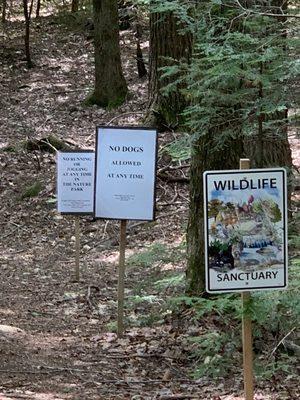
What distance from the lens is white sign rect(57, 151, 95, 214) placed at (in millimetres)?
9805

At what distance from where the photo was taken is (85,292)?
29.4 ft

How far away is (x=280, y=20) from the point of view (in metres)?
5.49

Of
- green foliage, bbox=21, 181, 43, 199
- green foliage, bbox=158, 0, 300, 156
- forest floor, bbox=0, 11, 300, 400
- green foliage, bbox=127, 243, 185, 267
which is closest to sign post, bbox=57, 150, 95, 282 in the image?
forest floor, bbox=0, 11, 300, 400

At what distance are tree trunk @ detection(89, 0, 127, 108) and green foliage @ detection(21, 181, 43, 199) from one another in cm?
482

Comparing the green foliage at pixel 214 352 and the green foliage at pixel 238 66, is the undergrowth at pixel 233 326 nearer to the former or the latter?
the green foliage at pixel 214 352

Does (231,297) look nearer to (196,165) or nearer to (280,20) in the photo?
(196,165)

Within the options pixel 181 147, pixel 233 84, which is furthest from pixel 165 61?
pixel 233 84

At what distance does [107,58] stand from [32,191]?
19.2ft

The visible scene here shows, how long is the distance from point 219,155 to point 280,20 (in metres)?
1.59

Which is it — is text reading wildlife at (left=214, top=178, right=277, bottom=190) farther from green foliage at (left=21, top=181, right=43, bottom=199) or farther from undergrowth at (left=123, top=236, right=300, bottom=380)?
green foliage at (left=21, top=181, right=43, bottom=199)

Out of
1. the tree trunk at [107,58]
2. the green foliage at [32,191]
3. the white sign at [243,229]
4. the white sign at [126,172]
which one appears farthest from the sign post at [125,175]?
the tree trunk at [107,58]

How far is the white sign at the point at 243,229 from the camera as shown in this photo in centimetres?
406

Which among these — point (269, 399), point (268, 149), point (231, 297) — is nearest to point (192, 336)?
point (231, 297)

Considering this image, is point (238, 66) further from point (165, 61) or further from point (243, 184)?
point (165, 61)
